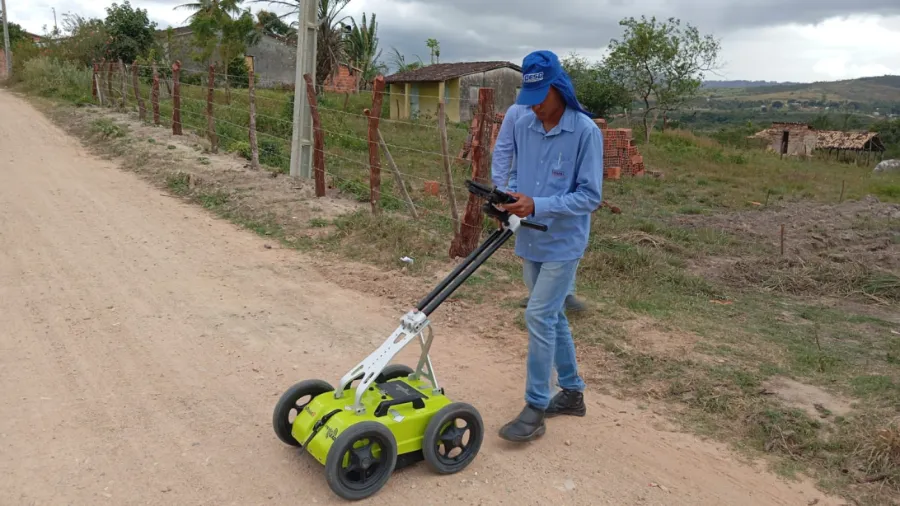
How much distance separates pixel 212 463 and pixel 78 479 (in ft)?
1.96

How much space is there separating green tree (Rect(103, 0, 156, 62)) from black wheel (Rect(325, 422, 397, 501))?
30378 mm

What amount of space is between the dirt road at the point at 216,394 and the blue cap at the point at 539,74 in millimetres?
1846

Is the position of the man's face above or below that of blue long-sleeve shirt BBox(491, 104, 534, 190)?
above

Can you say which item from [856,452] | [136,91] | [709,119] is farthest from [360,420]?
[709,119]

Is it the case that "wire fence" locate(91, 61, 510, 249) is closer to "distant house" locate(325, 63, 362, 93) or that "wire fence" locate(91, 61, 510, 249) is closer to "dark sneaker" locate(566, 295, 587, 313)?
"dark sneaker" locate(566, 295, 587, 313)

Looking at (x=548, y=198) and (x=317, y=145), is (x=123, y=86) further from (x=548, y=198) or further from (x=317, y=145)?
(x=548, y=198)

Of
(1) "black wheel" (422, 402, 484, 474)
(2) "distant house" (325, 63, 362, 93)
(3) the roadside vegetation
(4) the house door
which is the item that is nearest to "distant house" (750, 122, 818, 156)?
(4) the house door

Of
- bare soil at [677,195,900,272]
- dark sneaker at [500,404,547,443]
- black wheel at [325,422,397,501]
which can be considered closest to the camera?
black wheel at [325,422,397,501]

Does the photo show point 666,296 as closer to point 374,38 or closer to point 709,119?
point 374,38

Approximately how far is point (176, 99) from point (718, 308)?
11742 millimetres

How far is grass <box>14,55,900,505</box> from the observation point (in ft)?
12.9

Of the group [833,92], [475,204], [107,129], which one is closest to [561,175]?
[475,204]

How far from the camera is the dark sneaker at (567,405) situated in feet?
13.3

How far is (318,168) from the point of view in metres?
9.31
